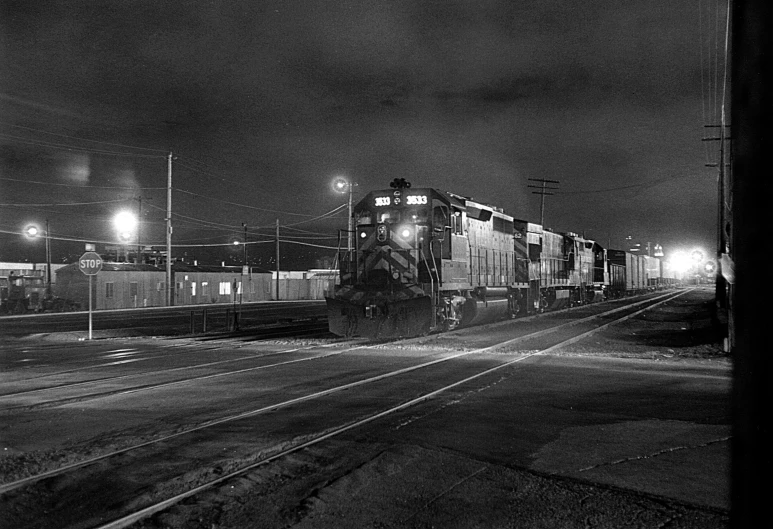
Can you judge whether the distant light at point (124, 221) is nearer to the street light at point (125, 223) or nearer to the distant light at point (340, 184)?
the street light at point (125, 223)

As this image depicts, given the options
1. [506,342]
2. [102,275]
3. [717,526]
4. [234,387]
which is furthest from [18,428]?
[102,275]

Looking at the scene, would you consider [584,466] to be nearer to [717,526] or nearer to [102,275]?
[717,526]

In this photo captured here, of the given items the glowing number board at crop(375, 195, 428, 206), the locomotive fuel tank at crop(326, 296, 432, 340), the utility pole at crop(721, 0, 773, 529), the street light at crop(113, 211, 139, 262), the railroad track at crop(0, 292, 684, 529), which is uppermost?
the street light at crop(113, 211, 139, 262)

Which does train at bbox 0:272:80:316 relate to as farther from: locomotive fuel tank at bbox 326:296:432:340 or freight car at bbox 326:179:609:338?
locomotive fuel tank at bbox 326:296:432:340

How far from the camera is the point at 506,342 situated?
58.2 feet

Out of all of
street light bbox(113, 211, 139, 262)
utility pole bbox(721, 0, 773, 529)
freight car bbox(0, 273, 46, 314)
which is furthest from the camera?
street light bbox(113, 211, 139, 262)

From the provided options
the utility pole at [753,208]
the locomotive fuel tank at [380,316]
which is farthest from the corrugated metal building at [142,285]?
the utility pole at [753,208]

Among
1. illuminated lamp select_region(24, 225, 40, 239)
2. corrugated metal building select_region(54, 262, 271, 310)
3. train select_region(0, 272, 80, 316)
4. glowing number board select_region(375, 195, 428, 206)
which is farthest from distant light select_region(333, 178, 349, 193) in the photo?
train select_region(0, 272, 80, 316)

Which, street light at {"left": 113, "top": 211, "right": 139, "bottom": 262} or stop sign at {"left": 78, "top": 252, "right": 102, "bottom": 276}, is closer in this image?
stop sign at {"left": 78, "top": 252, "right": 102, "bottom": 276}

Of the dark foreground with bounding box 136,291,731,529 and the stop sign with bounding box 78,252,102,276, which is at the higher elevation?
the stop sign with bounding box 78,252,102,276

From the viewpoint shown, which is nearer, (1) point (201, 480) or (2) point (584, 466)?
(1) point (201, 480)

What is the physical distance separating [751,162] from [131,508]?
15.7 feet

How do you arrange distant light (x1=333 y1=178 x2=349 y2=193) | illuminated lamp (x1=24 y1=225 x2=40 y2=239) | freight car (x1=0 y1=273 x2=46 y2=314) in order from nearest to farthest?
distant light (x1=333 y1=178 x2=349 y2=193), illuminated lamp (x1=24 y1=225 x2=40 y2=239), freight car (x1=0 y1=273 x2=46 y2=314)

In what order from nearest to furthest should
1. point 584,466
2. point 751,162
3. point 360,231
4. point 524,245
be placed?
point 751,162, point 584,466, point 360,231, point 524,245
